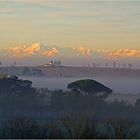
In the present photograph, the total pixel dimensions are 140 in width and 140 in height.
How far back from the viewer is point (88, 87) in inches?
393

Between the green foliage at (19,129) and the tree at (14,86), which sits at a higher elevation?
the tree at (14,86)

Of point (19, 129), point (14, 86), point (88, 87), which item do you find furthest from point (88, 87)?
point (19, 129)

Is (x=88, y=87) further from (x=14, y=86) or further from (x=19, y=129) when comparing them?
(x=19, y=129)

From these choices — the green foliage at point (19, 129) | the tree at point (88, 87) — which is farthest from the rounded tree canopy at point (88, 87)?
the green foliage at point (19, 129)

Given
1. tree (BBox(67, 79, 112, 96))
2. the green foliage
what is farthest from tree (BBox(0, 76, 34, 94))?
the green foliage

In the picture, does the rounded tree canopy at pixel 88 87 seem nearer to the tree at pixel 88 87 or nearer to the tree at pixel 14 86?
the tree at pixel 88 87

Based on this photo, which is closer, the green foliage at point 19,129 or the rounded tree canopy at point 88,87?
the green foliage at point 19,129

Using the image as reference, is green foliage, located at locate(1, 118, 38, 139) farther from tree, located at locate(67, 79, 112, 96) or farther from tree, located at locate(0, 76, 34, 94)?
tree, located at locate(67, 79, 112, 96)

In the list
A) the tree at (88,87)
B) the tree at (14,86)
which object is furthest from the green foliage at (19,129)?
the tree at (88,87)

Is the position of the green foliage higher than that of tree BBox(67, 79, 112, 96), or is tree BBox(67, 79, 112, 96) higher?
tree BBox(67, 79, 112, 96)

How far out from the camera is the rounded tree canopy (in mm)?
9917

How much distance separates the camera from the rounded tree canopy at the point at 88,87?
992cm

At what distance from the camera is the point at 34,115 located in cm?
918

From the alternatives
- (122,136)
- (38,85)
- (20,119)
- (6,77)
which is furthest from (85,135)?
(6,77)
